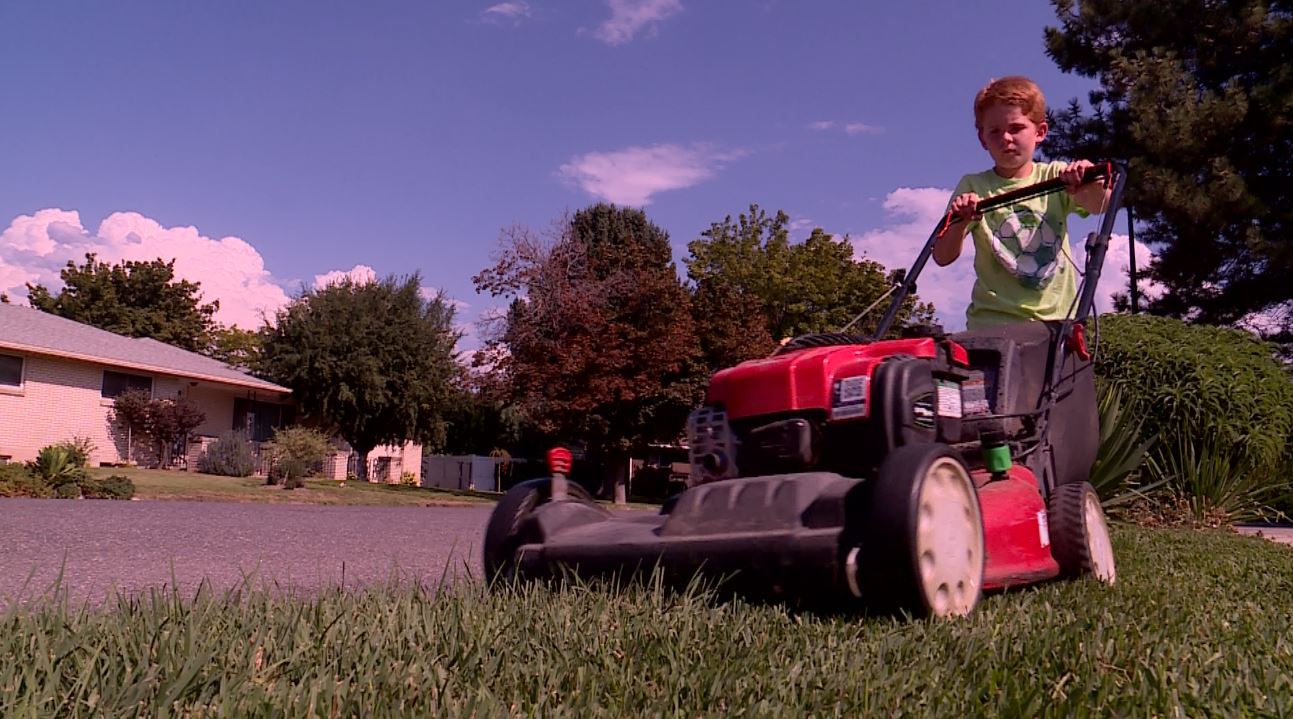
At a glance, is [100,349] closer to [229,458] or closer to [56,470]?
[229,458]

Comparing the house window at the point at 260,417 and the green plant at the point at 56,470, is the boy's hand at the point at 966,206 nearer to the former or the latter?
the green plant at the point at 56,470

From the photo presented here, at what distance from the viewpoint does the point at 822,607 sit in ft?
9.87

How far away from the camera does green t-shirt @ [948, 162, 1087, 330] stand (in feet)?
15.0

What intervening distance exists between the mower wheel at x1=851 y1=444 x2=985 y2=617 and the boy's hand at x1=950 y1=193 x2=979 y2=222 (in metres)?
1.73

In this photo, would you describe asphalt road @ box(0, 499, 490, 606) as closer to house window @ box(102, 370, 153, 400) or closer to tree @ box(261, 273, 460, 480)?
house window @ box(102, 370, 153, 400)

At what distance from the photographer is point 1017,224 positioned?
4598 millimetres

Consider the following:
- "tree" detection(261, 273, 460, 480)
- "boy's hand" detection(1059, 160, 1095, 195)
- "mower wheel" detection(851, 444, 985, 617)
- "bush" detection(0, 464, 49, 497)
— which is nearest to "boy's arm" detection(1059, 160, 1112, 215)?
"boy's hand" detection(1059, 160, 1095, 195)

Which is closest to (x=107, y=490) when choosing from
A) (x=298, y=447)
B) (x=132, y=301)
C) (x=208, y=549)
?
(x=208, y=549)

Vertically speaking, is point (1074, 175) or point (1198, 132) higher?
point (1198, 132)

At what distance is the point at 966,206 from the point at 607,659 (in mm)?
2964

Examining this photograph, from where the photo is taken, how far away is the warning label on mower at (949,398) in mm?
3525

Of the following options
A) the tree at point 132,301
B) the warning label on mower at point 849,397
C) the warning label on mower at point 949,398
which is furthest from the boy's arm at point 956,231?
the tree at point 132,301

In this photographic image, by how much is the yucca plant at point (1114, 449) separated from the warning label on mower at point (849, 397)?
497cm

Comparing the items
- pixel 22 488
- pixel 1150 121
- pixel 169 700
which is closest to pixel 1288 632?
pixel 169 700
